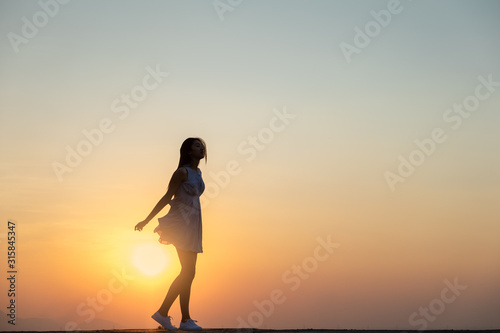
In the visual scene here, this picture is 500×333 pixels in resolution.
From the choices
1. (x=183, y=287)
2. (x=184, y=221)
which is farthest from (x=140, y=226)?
(x=183, y=287)

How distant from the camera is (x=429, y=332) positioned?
28.2 feet

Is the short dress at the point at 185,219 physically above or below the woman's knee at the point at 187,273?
above

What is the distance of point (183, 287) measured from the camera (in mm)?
9414

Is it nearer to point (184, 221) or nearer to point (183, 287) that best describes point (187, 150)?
point (184, 221)

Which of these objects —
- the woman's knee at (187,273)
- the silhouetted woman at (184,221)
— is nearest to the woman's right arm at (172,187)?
the silhouetted woman at (184,221)

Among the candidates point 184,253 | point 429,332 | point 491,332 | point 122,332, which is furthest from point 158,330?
point 491,332

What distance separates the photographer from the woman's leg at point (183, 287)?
Result: 9.39m

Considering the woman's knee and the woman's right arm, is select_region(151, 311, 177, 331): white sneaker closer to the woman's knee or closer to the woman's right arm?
the woman's knee

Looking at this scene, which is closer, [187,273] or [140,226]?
[140,226]

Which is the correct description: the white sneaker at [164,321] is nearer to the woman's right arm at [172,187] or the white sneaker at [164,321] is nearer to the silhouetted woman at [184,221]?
the silhouetted woman at [184,221]

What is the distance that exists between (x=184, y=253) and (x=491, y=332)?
4736 mm

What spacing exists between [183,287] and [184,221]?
1.03m

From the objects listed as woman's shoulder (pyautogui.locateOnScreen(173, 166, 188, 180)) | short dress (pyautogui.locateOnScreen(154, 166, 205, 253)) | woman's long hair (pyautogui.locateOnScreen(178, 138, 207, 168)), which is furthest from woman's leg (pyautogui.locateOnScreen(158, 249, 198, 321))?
woman's long hair (pyautogui.locateOnScreen(178, 138, 207, 168))

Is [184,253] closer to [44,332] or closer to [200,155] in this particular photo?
[200,155]
